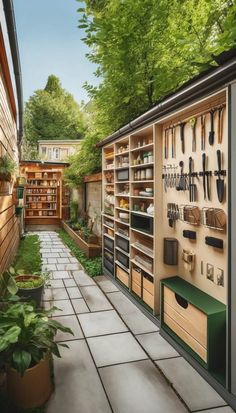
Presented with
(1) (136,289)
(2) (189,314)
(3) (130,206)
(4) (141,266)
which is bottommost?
(1) (136,289)

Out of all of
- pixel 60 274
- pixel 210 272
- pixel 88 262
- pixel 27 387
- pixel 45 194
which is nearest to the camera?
pixel 27 387

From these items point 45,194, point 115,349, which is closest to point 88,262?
point 115,349

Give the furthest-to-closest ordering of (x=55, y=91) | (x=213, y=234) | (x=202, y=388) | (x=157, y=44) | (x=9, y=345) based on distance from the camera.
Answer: (x=55, y=91), (x=157, y=44), (x=213, y=234), (x=202, y=388), (x=9, y=345)

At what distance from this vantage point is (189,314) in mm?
2523

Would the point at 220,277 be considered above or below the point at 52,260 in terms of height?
above

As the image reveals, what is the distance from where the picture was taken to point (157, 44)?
438cm

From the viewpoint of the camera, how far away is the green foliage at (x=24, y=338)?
178 centimetres

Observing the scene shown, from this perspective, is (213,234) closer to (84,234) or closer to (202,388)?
(202,388)

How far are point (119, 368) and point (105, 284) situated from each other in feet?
7.53

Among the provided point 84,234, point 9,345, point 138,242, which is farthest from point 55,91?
point 9,345

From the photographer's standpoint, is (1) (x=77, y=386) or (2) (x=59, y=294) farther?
(2) (x=59, y=294)

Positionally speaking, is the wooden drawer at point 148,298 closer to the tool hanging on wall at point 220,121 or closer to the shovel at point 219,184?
the shovel at point 219,184

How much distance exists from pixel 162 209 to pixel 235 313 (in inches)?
62.2

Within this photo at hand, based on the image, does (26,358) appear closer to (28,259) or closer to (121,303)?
(121,303)
